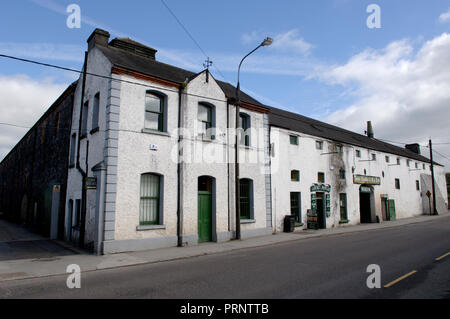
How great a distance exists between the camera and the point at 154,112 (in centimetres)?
1359

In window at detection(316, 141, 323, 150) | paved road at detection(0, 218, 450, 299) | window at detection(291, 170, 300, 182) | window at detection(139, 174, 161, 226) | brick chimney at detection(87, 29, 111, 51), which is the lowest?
paved road at detection(0, 218, 450, 299)

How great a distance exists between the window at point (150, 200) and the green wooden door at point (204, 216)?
2.22 m

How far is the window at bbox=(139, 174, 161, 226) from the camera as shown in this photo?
41.7 ft

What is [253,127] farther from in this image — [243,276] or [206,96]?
[243,276]

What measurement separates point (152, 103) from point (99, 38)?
16.6 feet

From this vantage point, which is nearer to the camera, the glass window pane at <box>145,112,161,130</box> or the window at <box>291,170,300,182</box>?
the glass window pane at <box>145,112,161,130</box>

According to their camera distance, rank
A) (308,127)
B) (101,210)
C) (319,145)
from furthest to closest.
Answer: (308,127)
(319,145)
(101,210)

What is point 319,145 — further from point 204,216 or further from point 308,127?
point 204,216

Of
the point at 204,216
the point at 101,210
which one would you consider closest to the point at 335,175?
the point at 204,216

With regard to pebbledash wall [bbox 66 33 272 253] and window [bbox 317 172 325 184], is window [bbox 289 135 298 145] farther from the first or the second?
pebbledash wall [bbox 66 33 272 253]

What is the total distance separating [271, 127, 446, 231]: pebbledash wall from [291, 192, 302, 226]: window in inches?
10.6

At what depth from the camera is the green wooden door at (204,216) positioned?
571 inches

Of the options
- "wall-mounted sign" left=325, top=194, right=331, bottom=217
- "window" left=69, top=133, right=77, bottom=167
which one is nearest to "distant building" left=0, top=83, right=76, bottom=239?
"window" left=69, top=133, right=77, bottom=167

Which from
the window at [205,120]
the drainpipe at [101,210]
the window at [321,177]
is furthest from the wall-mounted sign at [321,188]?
the drainpipe at [101,210]
